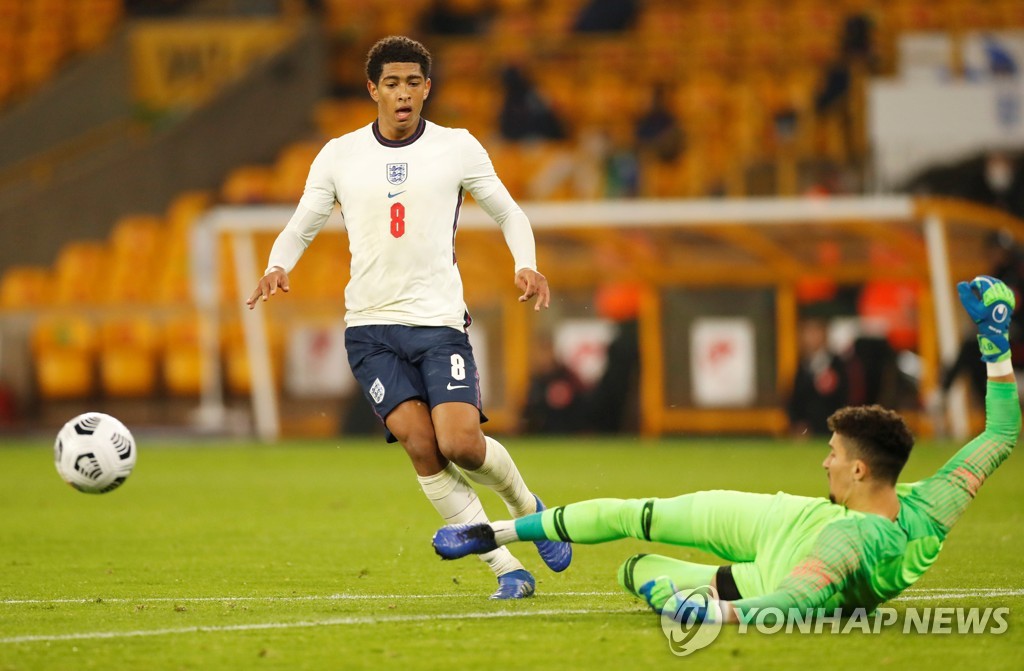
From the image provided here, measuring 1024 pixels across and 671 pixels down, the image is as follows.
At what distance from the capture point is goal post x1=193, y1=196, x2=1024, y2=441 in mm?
→ 18266

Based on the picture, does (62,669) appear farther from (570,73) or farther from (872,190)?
(570,73)

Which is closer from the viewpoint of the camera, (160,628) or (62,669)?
(62,669)

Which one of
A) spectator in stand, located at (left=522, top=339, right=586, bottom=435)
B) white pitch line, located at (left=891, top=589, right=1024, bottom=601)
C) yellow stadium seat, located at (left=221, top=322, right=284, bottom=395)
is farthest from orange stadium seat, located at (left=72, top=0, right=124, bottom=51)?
white pitch line, located at (left=891, top=589, right=1024, bottom=601)

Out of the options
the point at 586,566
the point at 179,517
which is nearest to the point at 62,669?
the point at 586,566

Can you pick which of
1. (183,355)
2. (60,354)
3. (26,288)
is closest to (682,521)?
(183,355)

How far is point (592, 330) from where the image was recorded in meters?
20.4

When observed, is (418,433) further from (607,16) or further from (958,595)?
(607,16)

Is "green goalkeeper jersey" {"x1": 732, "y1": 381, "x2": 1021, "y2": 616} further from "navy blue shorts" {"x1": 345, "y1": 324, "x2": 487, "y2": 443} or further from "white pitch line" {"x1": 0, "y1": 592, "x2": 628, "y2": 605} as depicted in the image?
"navy blue shorts" {"x1": 345, "y1": 324, "x2": 487, "y2": 443}

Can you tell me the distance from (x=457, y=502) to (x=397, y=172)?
1.42 meters

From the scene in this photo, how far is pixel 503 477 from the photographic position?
6914 mm

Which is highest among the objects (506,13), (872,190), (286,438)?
(506,13)

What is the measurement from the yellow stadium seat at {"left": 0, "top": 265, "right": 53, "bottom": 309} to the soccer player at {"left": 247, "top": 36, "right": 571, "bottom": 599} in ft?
55.1

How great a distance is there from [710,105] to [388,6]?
632cm

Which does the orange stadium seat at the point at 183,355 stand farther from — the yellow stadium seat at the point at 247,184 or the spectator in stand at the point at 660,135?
the spectator in stand at the point at 660,135
